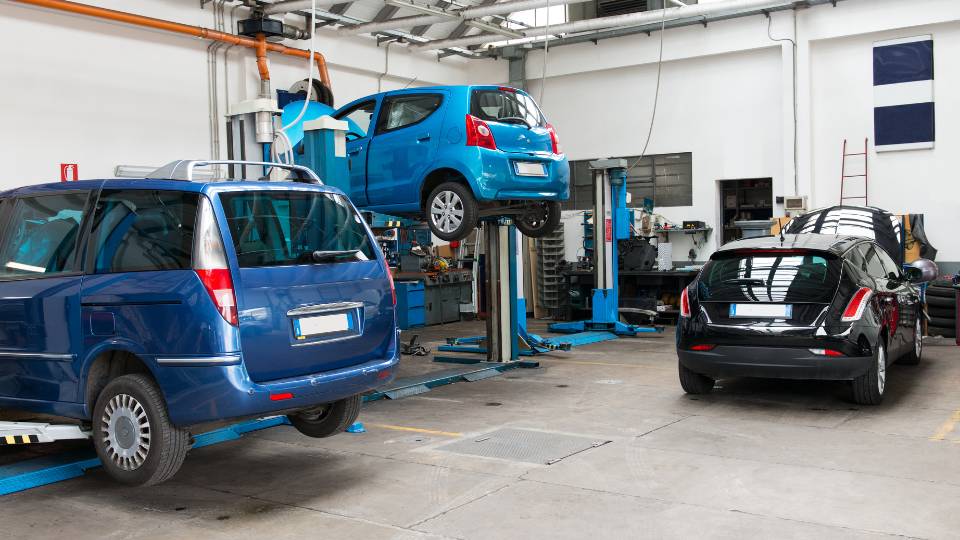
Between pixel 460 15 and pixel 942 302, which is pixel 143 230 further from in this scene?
pixel 942 302

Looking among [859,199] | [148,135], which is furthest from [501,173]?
[859,199]

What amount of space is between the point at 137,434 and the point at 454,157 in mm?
4132

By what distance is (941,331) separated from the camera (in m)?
10.9

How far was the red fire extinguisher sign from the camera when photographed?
999 cm

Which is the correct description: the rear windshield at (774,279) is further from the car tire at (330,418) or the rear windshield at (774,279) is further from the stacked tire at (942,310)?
the stacked tire at (942,310)

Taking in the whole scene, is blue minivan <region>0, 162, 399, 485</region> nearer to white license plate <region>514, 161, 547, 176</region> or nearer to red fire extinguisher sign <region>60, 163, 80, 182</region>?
white license plate <region>514, 161, 547, 176</region>

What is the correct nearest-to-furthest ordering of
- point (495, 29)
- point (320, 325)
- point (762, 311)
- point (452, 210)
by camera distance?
point (320, 325), point (762, 311), point (452, 210), point (495, 29)

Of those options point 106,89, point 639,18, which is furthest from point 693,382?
point 639,18

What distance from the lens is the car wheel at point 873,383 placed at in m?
6.53

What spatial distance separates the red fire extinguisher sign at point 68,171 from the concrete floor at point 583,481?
525 centimetres

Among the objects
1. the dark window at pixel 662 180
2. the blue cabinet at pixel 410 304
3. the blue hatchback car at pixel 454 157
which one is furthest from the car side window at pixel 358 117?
the dark window at pixel 662 180

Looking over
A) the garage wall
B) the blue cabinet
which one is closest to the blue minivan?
the garage wall

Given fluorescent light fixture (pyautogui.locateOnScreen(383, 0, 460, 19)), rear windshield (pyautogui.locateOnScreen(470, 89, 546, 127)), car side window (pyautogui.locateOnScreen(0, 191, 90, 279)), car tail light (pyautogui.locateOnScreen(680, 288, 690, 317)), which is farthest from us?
fluorescent light fixture (pyautogui.locateOnScreen(383, 0, 460, 19))

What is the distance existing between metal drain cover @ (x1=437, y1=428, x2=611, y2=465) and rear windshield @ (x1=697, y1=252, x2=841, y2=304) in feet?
5.75
